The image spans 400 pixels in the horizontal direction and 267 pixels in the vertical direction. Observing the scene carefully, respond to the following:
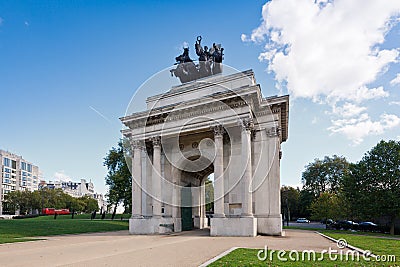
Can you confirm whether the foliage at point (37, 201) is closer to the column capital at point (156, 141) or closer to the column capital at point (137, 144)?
the column capital at point (137, 144)

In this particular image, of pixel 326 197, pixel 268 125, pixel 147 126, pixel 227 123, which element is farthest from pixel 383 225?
pixel 147 126

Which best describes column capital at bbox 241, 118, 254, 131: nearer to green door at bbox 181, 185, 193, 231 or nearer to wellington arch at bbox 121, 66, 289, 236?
wellington arch at bbox 121, 66, 289, 236

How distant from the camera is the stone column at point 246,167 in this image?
22.6 meters

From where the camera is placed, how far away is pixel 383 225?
37562 millimetres

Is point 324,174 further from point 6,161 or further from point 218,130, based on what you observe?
point 6,161

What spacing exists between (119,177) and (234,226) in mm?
28740

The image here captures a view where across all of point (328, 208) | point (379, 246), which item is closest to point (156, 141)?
point (379, 246)

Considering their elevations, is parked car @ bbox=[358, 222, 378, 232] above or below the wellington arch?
below

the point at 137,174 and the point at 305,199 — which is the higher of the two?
the point at 137,174

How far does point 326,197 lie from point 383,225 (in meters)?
14.1

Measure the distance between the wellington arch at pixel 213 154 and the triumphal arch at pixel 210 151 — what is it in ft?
0.24

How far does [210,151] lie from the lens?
2780cm

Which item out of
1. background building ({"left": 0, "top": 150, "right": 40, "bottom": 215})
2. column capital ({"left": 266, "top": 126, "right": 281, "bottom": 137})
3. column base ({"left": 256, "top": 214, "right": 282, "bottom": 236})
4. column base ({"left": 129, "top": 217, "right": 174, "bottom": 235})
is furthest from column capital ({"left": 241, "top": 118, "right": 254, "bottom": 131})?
background building ({"left": 0, "top": 150, "right": 40, "bottom": 215})

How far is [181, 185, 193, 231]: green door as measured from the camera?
28.9 m
